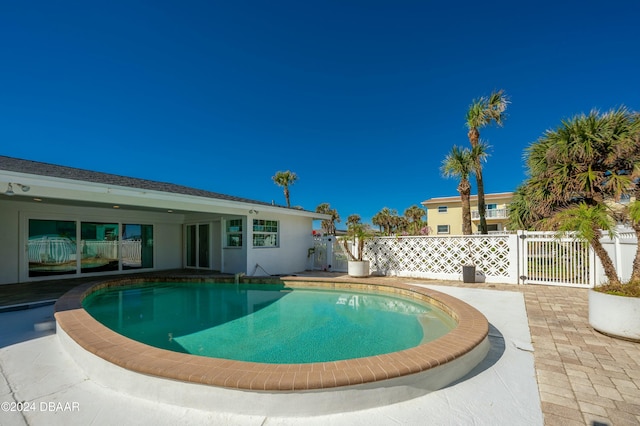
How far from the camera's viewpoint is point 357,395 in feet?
8.80

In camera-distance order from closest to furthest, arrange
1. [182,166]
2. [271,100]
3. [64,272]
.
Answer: [64,272]
[271,100]
[182,166]

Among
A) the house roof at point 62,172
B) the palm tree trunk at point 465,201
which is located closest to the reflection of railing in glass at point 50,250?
the house roof at point 62,172

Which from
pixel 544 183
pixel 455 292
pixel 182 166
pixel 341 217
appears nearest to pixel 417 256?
pixel 455 292

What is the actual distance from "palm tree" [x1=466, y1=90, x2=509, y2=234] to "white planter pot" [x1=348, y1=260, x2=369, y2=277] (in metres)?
6.89

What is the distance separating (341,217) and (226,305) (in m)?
38.8

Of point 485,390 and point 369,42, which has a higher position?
point 369,42

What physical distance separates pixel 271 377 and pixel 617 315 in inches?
214

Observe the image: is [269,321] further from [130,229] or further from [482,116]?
[482,116]

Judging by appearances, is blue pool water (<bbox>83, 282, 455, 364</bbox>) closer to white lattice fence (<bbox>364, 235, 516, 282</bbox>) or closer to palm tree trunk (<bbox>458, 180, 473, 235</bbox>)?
white lattice fence (<bbox>364, 235, 516, 282</bbox>)

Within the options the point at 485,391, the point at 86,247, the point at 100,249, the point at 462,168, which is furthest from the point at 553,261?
the point at 86,247

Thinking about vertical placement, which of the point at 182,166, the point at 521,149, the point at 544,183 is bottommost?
the point at 544,183

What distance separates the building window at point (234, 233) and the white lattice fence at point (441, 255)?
5549 mm

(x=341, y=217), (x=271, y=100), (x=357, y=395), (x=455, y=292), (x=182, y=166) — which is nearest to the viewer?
(x=357, y=395)

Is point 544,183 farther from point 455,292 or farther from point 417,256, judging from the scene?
point 455,292
